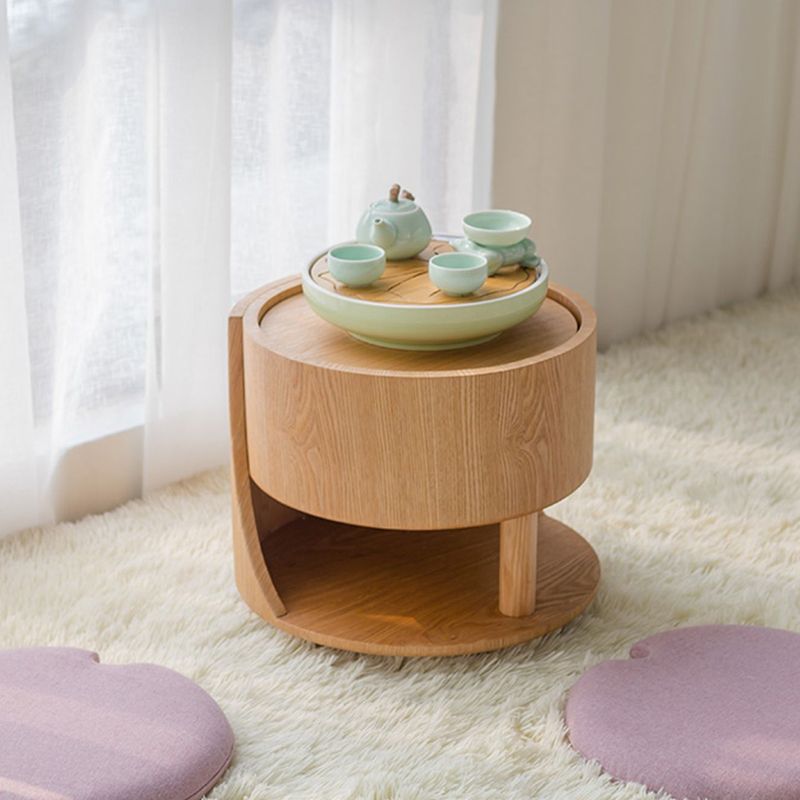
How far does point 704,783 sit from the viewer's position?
1.49 meters

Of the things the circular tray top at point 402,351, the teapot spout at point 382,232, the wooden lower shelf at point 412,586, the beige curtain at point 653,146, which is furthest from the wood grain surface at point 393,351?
the beige curtain at point 653,146

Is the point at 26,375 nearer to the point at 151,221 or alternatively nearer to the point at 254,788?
the point at 151,221

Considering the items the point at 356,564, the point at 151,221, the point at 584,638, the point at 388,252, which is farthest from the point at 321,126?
the point at 584,638

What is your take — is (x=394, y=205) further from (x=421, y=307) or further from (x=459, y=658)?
(x=459, y=658)

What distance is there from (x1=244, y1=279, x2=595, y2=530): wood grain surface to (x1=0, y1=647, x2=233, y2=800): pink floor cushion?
0.95 ft

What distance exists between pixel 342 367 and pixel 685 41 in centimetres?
155

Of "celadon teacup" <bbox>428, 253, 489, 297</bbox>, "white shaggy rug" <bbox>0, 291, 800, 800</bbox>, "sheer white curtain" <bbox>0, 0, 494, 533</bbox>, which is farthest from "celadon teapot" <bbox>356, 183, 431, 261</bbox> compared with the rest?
"white shaggy rug" <bbox>0, 291, 800, 800</bbox>

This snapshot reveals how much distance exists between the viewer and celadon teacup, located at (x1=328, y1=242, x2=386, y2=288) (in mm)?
1719

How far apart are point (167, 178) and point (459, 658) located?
0.86 m

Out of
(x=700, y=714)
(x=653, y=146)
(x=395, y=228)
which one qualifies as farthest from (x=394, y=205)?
(x=653, y=146)

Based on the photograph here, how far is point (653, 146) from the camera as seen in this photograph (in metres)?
2.85

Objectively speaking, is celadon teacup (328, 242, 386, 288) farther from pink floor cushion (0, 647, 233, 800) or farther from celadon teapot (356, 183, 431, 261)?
Answer: pink floor cushion (0, 647, 233, 800)

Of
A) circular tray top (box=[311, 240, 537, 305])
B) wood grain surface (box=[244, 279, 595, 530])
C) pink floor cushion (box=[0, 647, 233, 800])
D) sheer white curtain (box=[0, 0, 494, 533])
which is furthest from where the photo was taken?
sheer white curtain (box=[0, 0, 494, 533])

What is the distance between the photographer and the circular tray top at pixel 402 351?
168 centimetres
